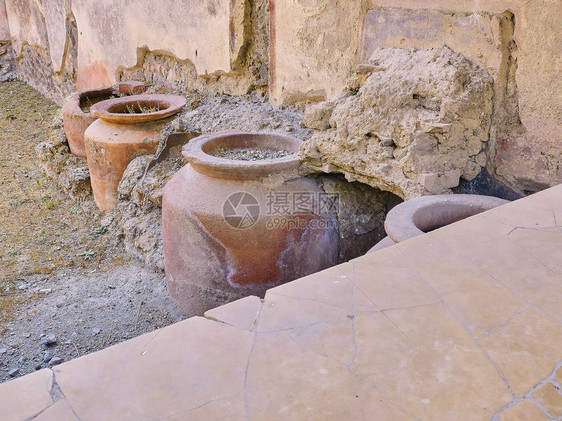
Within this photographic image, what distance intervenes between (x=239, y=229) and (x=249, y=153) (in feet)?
1.87

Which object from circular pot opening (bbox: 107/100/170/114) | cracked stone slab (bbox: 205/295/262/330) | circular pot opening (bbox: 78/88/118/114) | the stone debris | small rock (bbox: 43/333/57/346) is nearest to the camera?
cracked stone slab (bbox: 205/295/262/330)

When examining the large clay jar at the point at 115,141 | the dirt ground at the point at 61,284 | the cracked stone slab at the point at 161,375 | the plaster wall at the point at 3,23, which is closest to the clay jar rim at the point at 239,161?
the dirt ground at the point at 61,284

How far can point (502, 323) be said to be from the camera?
1062 mm

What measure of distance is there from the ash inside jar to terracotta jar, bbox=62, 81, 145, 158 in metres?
2.02

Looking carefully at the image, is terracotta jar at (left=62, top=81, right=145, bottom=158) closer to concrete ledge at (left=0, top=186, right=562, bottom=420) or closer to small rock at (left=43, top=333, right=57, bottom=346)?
small rock at (left=43, top=333, right=57, bottom=346)

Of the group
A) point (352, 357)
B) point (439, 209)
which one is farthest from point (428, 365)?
point (439, 209)

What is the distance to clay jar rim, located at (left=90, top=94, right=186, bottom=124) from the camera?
3834 mm

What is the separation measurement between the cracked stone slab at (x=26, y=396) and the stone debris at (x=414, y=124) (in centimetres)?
176

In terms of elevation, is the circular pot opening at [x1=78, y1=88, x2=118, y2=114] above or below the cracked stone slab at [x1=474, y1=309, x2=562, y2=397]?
below

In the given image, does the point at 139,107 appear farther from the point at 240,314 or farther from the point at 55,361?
the point at 240,314

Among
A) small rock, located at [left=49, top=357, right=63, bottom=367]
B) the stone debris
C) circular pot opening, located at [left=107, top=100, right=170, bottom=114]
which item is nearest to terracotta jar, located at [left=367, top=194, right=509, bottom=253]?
the stone debris

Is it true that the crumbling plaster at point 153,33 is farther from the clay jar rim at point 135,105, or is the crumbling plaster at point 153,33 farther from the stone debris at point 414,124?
the stone debris at point 414,124

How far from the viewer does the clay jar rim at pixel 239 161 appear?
2.48m

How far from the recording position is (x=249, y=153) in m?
2.90
